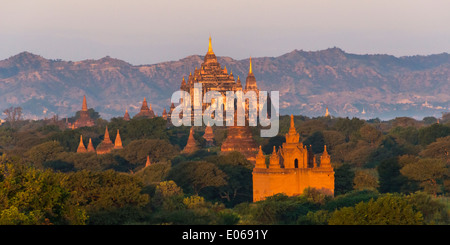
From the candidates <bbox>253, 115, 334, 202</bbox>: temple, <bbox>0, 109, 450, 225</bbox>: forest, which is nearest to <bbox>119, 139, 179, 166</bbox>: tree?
<bbox>0, 109, 450, 225</bbox>: forest

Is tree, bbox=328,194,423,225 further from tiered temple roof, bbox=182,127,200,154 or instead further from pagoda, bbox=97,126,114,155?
pagoda, bbox=97,126,114,155

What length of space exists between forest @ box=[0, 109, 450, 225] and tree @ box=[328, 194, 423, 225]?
0.18 feet

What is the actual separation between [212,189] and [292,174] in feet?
41.8

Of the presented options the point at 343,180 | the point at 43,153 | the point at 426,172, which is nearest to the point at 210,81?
the point at 43,153

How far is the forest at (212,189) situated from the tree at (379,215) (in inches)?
2.2

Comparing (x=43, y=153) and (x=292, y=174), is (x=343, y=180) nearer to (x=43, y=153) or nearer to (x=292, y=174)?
(x=292, y=174)

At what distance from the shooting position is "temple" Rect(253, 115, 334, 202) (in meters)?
67.1

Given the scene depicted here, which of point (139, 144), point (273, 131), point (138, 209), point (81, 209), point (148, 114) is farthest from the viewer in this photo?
point (148, 114)
